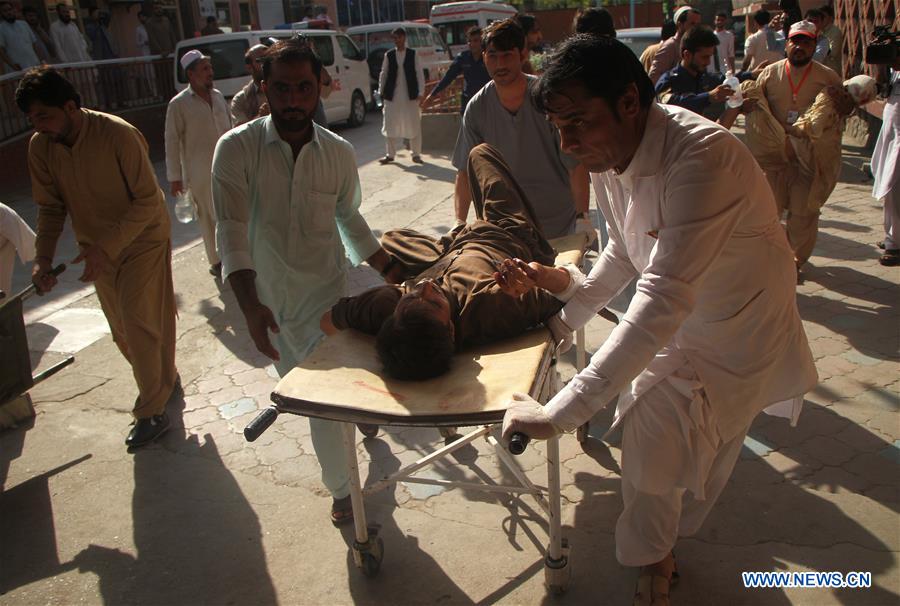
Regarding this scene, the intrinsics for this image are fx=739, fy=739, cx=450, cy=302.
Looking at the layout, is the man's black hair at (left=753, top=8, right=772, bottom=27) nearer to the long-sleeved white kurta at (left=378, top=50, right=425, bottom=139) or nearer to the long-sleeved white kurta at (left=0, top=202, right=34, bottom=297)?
the long-sleeved white kurta at (left=378, top=50, right=425, bottom=139)

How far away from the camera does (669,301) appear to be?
6.00ft

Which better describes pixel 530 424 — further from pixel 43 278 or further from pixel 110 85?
pixel 110 85

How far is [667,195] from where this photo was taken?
6.23 ft

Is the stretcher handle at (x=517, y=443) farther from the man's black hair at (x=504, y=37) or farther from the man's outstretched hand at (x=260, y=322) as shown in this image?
the man's black hair at (x=504, y=37)

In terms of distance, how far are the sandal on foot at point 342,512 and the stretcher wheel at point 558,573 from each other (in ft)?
2.90

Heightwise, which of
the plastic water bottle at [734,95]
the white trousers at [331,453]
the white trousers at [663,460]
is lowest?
the white trousers at [331,453]

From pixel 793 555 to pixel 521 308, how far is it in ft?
4.32

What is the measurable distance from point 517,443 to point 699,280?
0.61m

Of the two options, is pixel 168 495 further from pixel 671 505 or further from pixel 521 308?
pixel 671 505

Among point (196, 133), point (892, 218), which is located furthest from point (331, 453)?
point (892, 218)

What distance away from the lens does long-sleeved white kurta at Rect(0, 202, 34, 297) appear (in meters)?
4.23

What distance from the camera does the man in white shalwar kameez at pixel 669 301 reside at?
6.04 ft

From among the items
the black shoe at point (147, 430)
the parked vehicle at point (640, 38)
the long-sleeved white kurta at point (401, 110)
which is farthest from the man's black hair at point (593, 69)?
the parked vehicle at point (640, 38)

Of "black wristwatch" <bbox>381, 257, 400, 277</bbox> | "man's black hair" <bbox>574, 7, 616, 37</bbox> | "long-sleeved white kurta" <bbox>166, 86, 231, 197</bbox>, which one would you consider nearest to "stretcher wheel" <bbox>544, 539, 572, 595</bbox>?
"black wristwatch" <bbox>381, 257, 400, 277</bbox>
